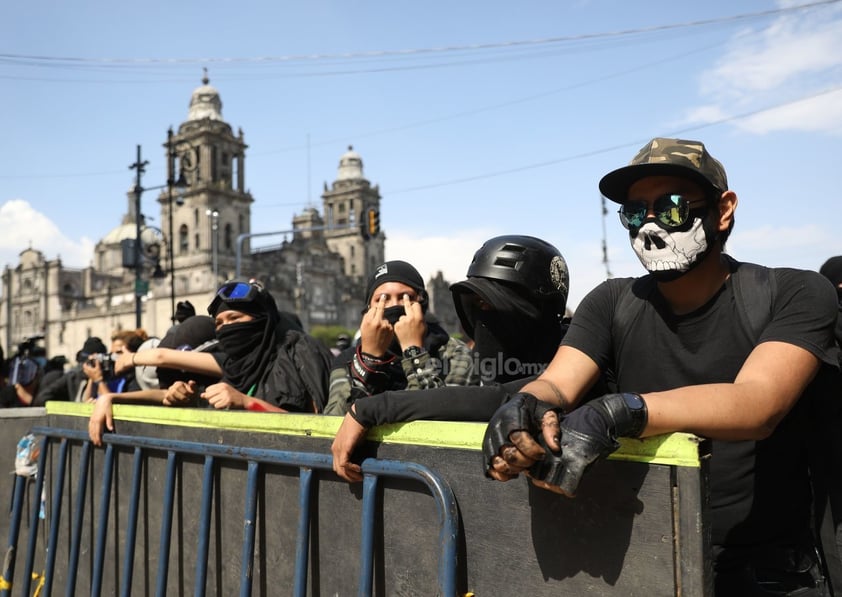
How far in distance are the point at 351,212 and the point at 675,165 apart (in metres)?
112

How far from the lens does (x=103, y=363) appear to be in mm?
6602

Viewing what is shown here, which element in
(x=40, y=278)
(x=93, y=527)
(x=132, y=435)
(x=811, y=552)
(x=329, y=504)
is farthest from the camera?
(x=40, y=278)

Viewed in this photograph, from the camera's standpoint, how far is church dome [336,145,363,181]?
114500 mm

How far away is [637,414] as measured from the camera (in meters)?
1.69

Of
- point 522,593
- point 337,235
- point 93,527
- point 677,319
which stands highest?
point 337,235

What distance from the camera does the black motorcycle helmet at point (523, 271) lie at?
10.4 feet

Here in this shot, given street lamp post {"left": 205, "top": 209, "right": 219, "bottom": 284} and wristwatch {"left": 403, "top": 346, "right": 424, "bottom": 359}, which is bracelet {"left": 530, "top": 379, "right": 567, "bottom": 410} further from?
street lamp post {"left": 205, "top": 209, "right": 219, "bottom": 284}

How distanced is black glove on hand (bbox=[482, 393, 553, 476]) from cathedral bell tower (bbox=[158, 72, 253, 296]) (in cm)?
7195

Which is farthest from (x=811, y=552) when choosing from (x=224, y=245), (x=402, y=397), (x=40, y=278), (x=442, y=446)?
(x=40, y=278)

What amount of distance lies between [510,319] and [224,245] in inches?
3097

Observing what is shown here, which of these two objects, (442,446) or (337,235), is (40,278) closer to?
(337,235)

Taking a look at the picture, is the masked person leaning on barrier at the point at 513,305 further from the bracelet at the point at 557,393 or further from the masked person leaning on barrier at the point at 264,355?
the masked person leaning on barrier at the point at 264,355

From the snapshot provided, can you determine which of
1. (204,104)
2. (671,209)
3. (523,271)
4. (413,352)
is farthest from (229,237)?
(671,209)

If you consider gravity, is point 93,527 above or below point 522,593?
below
